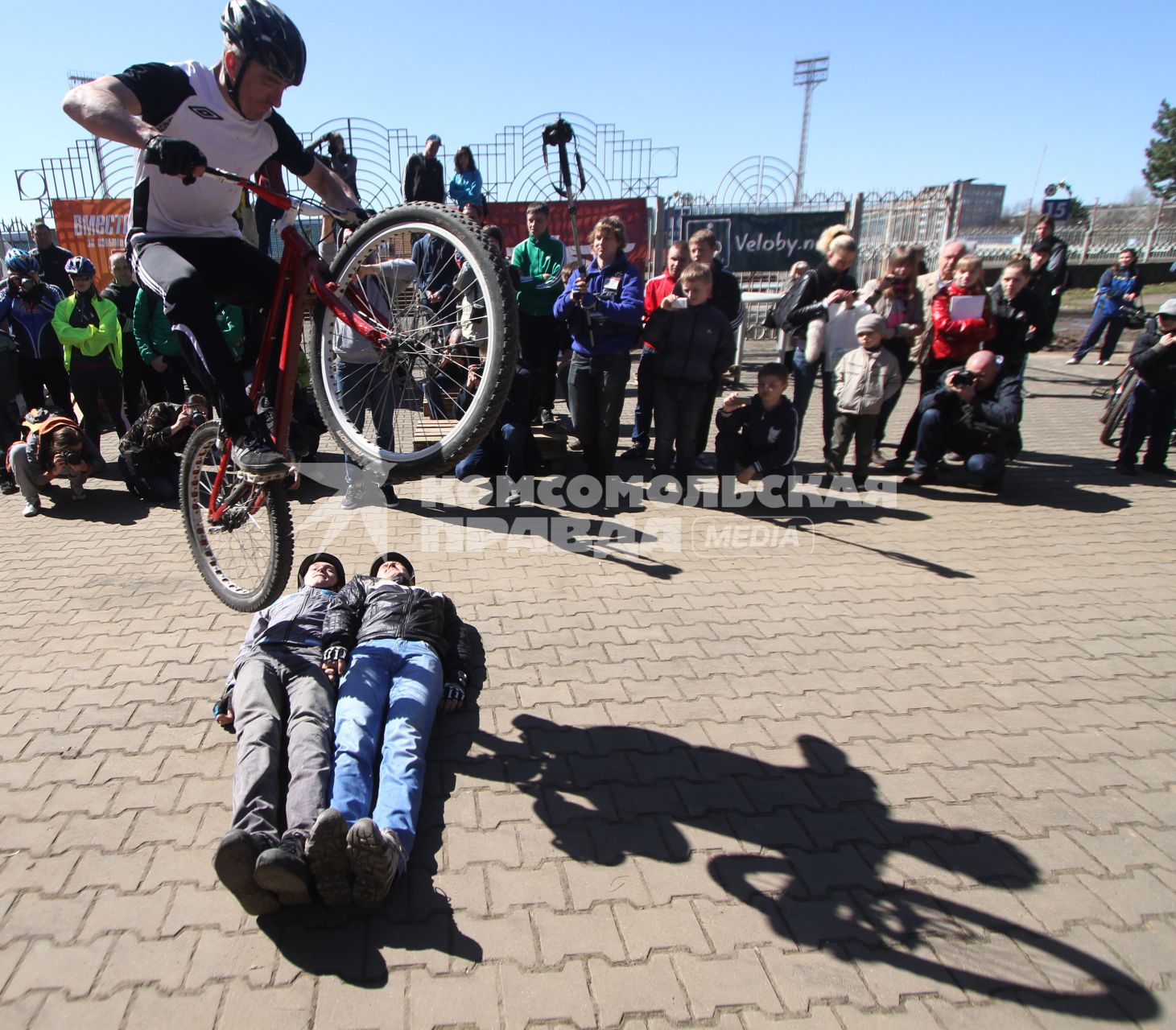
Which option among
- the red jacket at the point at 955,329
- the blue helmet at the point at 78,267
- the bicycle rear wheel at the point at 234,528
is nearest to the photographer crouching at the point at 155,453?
the blue helmet at the point at 78,267

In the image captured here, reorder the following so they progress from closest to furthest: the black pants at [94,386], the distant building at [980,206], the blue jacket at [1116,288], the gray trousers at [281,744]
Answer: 1. the gray trousers at [281,744]
2. the black pants at [94,386]
3. the blue jacket at [1116,288]
4. the distant building at [980,206]

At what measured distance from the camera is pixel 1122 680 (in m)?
4.39

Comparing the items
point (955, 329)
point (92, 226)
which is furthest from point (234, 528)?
point (92, 226)

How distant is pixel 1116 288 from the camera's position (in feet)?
44.6

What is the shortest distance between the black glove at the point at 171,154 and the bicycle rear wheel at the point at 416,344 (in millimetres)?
629

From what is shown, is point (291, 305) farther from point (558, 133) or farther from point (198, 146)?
point (558, 133)

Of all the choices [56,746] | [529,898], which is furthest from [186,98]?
[529,898]

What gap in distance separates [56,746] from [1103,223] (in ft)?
94.6

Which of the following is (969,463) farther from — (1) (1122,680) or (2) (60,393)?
(2) (60,393)

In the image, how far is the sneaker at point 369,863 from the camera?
2.73 meters

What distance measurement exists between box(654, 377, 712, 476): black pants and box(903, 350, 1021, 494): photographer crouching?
91.9 inches

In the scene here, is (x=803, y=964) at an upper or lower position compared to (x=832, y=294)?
lower

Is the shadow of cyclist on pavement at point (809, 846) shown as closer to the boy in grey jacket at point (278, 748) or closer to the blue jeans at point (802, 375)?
the boy in grey jacket at point (278, 748)

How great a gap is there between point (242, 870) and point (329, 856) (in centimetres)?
30
